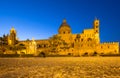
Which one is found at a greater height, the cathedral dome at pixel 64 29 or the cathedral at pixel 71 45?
the cathedral dome at pixel 64 29

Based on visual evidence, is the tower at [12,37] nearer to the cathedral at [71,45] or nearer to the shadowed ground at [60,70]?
the cathedral at [71,45]

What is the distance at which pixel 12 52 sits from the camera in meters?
115

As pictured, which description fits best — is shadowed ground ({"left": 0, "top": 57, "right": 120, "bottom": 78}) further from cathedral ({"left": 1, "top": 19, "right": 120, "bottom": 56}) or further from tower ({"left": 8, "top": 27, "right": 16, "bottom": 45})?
tower ({"left": 8, "top": 27, "right": 16, "bottom": 45})

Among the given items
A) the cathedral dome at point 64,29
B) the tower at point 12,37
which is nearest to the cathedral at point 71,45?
the tower at point 12,37

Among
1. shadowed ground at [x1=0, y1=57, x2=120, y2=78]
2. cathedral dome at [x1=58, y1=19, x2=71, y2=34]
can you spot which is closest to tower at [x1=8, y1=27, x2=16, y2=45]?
cathedral dome at [x1=58, y1=19, x2=71, y2=34]

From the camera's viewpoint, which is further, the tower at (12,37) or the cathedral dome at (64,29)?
the cathedral dome at (64,29)

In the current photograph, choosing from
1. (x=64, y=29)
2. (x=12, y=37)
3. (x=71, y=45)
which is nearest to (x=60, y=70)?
(x=71, y=45)

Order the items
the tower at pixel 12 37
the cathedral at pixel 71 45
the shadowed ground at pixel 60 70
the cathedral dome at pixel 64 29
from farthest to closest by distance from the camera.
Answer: the cathedral dome at pixel 64 29 → the tower at pixel 12 37 → the cathedral at pixel 71 45 → the shadowed ground at pixel 60 70

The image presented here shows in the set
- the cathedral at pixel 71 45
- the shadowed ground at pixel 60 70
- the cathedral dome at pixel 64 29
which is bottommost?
the shadowed ground at pixel 60 70

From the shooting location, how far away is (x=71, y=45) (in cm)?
12588

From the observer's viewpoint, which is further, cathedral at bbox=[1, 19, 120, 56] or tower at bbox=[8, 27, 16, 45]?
tower at bbox=[8, 27, 16, 45]

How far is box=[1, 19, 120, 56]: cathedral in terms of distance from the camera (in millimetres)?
118125

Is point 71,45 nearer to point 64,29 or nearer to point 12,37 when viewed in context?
point 64,29

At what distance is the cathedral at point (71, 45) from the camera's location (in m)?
118
